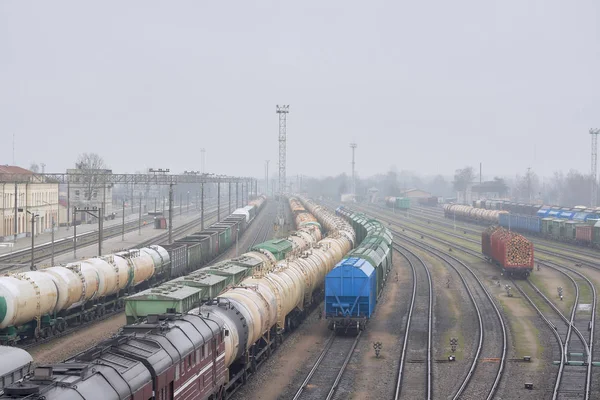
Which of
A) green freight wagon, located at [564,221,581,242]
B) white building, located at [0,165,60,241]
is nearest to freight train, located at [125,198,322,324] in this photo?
white building, located at [0,165,60,241]

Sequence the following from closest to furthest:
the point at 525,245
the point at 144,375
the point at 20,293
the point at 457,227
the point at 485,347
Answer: the point at 144,375 → the point at 20,293 → the point at 485,347 → the point at 525,245 → the point at 457,227

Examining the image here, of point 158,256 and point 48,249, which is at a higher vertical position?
point 158,256

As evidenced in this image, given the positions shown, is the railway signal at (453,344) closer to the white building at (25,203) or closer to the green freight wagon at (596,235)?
the white building at (25,203)

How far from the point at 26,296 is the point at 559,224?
76204 mm

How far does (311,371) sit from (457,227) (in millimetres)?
95952

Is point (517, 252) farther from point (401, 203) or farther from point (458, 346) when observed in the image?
point (401, 203)

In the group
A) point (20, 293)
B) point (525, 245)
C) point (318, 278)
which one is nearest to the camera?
point (20, 293)

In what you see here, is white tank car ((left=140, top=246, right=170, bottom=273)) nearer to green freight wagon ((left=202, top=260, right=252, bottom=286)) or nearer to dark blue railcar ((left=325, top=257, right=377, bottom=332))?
green freight wagon ((left=202, top=260, right=252, bottom=286))

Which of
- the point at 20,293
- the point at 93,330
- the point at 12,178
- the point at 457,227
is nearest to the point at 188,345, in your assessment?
the point at 20,293

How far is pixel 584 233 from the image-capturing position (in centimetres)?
8406

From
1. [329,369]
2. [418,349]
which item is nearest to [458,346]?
[418,349]

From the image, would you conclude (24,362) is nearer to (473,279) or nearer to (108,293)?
(108,293)

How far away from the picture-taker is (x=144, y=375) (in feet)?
54.2

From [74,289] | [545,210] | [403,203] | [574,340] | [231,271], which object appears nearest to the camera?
[74,289]
